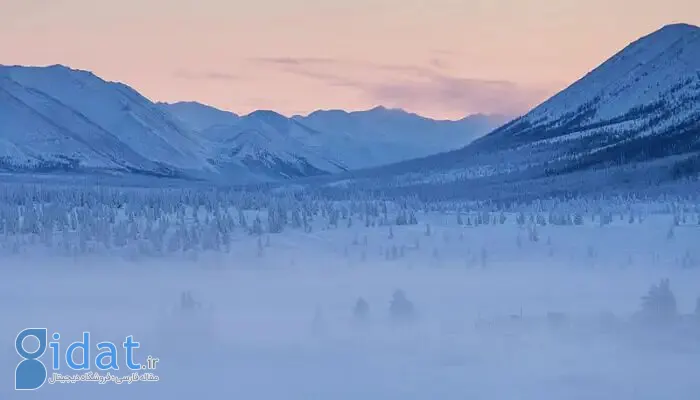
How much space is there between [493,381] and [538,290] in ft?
10.8

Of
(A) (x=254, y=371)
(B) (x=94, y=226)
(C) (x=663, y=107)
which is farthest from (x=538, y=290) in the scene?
(C) (x=663, y=107)

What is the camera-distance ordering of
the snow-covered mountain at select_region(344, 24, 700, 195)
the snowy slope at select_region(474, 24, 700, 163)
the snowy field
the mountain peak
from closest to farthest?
1. the snowy field
2. the snow-covered mountain at select_region(344, 24, 700, 195)
3. the snowy slope at select_region(474, 24, 700, 163)
4. the mountain peak

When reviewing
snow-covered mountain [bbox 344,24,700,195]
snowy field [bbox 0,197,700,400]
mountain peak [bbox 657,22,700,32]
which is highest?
mountain peak [bbox 657,22,700,32]

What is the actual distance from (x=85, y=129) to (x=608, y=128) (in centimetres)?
8893

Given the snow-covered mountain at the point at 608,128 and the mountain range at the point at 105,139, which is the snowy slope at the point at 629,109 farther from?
the mountain range at the point at 105,139

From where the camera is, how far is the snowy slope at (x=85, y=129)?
128500 millimetres

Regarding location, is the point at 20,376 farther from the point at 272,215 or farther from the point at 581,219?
the point at 581,219

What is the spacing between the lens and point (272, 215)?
48.2 ft

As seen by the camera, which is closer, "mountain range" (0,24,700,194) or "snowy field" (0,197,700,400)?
"snowy field" (0,197,700,400)

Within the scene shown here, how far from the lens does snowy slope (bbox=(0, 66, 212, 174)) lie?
128 metres

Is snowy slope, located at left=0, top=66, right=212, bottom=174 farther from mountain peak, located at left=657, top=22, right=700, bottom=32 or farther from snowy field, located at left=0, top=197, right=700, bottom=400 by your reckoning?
snowy field, located at left=0, top=197, right=700, bottom=400

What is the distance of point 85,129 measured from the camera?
148500 mm

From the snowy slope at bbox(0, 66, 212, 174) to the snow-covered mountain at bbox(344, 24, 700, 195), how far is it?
54.7 metres

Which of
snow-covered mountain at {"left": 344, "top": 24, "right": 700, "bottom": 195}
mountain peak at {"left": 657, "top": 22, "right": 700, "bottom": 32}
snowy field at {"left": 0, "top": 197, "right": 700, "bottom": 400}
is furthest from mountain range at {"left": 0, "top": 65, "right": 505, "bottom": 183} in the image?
snowy field at {"left": 0, "top": 197, "right": 700, "bottom": 400}
